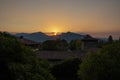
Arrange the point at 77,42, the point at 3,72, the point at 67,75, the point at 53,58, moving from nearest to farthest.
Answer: the point at 3,72 < the point at 67,75 < the point at 53,58 < the point at 77,42

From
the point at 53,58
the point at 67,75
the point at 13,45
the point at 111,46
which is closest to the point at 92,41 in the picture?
the point at 53,58

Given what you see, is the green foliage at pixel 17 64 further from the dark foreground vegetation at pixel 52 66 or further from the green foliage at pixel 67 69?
the green foliage at pixel 67 69

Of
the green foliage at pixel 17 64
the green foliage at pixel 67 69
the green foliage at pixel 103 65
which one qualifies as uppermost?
the green foliage at pixel 17 64

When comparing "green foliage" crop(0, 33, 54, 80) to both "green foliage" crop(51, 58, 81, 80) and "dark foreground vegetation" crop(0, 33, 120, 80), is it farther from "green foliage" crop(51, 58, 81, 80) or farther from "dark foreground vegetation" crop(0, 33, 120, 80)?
"green foliage" crop(51, 58, 81, 80)

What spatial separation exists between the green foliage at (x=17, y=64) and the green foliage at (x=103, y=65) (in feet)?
34.5

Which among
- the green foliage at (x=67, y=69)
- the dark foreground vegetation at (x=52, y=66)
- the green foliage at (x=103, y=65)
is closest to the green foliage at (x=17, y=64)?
the dark foreground vegetation at (x=52, y=66)

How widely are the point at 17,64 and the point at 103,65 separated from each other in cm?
1195

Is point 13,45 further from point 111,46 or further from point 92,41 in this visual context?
point 92,41

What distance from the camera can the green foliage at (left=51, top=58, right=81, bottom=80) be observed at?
27.7 meters

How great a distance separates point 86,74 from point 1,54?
12.1 metres

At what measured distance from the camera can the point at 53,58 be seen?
34594mm

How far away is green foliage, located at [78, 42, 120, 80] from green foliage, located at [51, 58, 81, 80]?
613 centimetres

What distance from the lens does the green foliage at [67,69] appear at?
90.9 ft

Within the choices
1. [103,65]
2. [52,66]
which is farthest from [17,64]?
[52,66]
